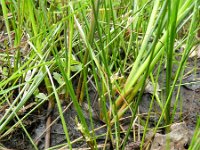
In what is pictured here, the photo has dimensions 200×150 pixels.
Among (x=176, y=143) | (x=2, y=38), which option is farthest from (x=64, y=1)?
(x=176, y=143)

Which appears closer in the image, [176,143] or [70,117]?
[176,143]

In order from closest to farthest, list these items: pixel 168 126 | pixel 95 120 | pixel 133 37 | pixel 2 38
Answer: pixel 168 126, pixel 95 120, pixel 133 37, pixel 2 38

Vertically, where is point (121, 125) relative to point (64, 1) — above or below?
below

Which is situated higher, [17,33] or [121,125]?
[17,33]

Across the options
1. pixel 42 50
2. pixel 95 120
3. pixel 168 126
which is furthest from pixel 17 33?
pixel 168 126

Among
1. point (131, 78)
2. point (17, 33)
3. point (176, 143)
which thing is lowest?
point (176, 143)

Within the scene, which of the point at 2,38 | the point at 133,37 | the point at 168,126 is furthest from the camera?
the point at 2,38

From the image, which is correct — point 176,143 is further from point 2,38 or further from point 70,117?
point 2,38

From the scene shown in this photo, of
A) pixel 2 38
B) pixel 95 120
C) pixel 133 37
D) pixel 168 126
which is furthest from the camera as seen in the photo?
pixel 2 38

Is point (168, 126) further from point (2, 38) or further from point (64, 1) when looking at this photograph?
point (2, 38)
